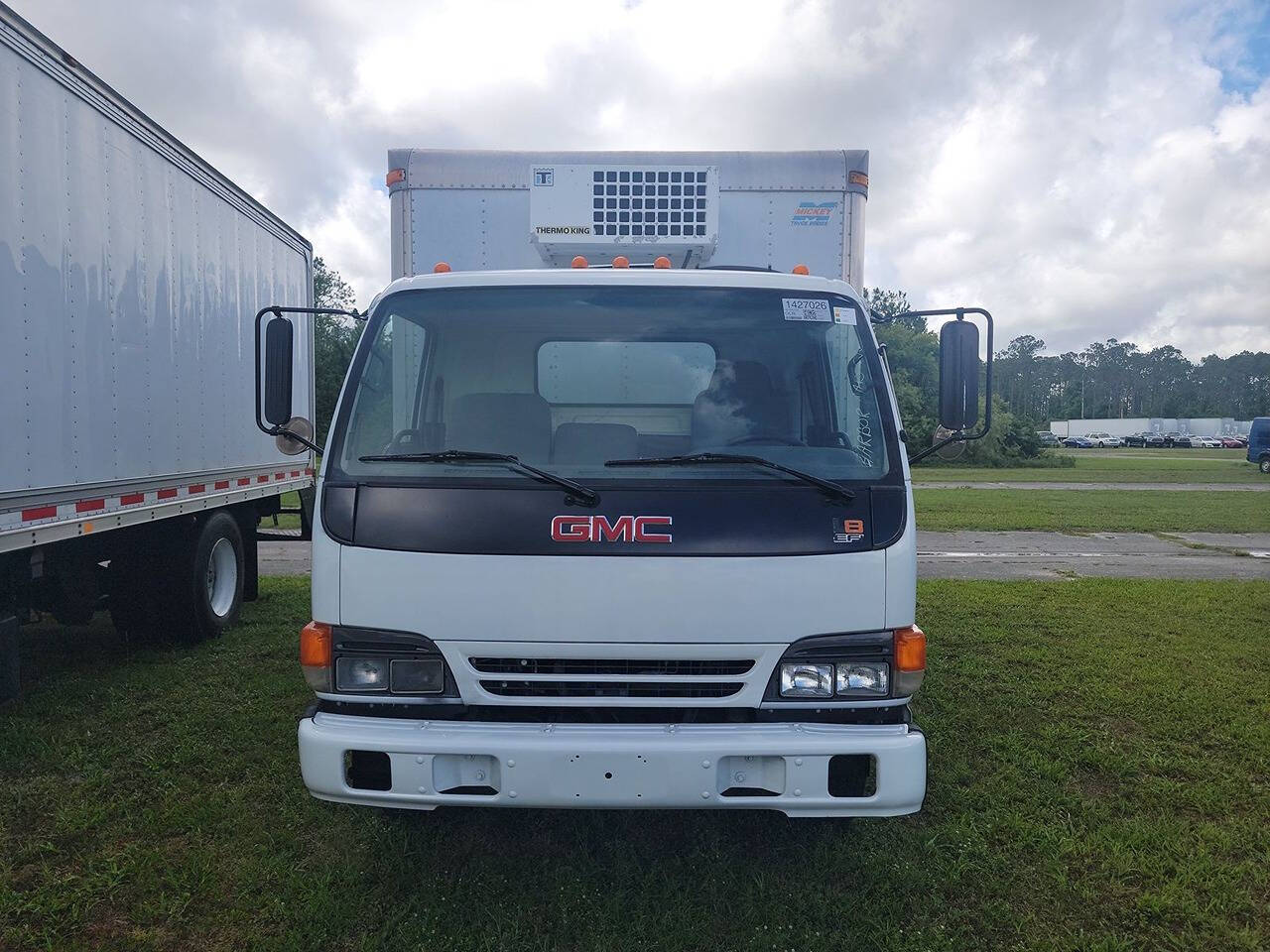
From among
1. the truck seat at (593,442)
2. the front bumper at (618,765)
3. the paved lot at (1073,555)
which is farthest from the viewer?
the paved lot at (1073,555)

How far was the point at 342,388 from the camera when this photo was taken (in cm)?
331

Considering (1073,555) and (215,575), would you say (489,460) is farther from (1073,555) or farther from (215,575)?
(1073,555)

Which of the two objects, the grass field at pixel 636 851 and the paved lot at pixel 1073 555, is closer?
the grass field at pixel 636 851

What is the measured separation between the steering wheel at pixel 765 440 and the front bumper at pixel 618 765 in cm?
90

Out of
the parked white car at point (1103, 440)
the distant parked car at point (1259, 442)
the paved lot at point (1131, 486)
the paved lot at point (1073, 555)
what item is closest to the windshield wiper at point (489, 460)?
the paved lot at point (1073, 555)

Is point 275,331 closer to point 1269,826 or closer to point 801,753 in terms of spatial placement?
point 801,753

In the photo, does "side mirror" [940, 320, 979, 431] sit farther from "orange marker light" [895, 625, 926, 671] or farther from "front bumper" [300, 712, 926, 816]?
"front bumper" [300, 712, 926, 816]

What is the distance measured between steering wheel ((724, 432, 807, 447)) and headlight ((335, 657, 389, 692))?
132 cm

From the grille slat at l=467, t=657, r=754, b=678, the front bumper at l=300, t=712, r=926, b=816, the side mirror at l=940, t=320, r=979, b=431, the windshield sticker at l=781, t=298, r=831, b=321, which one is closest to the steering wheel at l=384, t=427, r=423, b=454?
the grille slat at l=467, t=657, r=754, b=678

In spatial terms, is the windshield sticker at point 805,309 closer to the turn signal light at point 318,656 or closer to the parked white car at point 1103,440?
the turn signal light at point 318,656

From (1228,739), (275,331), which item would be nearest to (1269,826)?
(1228,739)

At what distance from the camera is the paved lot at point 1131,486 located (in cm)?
2456

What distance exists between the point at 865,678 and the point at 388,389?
189 cm

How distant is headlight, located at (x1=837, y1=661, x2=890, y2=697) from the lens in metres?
3.02
